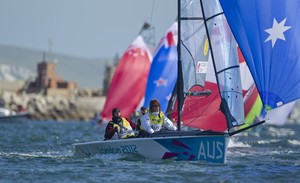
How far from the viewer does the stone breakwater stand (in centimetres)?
10525

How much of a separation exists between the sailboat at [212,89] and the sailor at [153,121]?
310 millimetres

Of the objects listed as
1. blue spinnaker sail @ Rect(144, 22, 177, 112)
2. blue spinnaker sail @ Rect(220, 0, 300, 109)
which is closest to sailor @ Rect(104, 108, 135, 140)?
blue spinnaker sail @ Rect(220, 0, 300, 109)

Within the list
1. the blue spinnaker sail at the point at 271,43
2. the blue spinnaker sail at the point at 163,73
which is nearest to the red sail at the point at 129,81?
the blue spinnaker sail at the point at 163,73

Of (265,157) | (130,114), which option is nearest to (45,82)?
(130,114)

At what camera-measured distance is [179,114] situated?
21.9 metres

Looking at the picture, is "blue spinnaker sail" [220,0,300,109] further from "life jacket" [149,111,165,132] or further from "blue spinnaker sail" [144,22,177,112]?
"blue spinnaker sail" [144,22,177,112]

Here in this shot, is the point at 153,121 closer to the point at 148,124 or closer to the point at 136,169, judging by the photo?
the point at 148,124

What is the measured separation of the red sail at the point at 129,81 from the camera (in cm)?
4222

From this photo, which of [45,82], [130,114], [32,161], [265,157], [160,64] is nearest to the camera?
[32,161]

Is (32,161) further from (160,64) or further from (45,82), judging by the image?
(45,82)

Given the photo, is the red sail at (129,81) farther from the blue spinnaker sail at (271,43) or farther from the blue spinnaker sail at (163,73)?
the blue spinnaker sail at (271,43)

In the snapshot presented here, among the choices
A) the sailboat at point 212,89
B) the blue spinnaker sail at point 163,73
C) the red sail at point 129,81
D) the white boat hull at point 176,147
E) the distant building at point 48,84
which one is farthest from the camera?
the distant building at point 48,84

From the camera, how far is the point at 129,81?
43250 millimetres

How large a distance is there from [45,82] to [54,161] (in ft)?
374
